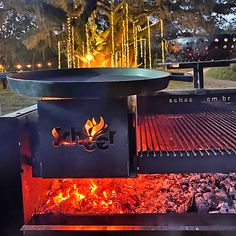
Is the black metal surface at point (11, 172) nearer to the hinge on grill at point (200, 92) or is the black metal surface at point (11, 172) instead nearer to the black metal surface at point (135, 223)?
the black metal surface at point (135, 223)

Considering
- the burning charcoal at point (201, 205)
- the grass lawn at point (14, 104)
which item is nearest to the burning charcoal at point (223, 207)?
the burning charcoal at point (201, 205)

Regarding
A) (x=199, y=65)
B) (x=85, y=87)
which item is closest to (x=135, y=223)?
(x=85, y=87)

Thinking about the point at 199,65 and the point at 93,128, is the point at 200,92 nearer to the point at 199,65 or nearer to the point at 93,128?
the point at 199,65

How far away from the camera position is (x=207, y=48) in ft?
6.54

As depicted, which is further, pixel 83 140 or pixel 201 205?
pixel 201 205

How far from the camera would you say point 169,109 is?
2.10 meters

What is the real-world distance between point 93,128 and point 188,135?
0.50m

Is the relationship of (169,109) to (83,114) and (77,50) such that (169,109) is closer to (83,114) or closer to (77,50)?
(83,114)

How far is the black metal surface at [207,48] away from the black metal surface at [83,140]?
1.11 m

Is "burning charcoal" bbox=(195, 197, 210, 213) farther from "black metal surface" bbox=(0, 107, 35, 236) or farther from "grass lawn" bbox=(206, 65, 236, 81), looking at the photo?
"grass lawn" bbox=(206, 65, 236, 81)

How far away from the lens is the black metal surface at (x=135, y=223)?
1.16 meters

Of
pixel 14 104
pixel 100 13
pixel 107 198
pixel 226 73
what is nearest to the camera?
pixel 107 198

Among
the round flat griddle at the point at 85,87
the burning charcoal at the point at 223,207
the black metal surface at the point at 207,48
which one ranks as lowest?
the burning charcoal at the point at 223,207

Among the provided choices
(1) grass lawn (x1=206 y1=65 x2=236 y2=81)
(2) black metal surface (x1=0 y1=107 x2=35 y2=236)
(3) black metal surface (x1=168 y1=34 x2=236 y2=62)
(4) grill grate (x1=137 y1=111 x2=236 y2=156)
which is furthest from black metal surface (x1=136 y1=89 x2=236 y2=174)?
(1) grass lawn (x1=206 y1=65 x2=236 y2=81)
